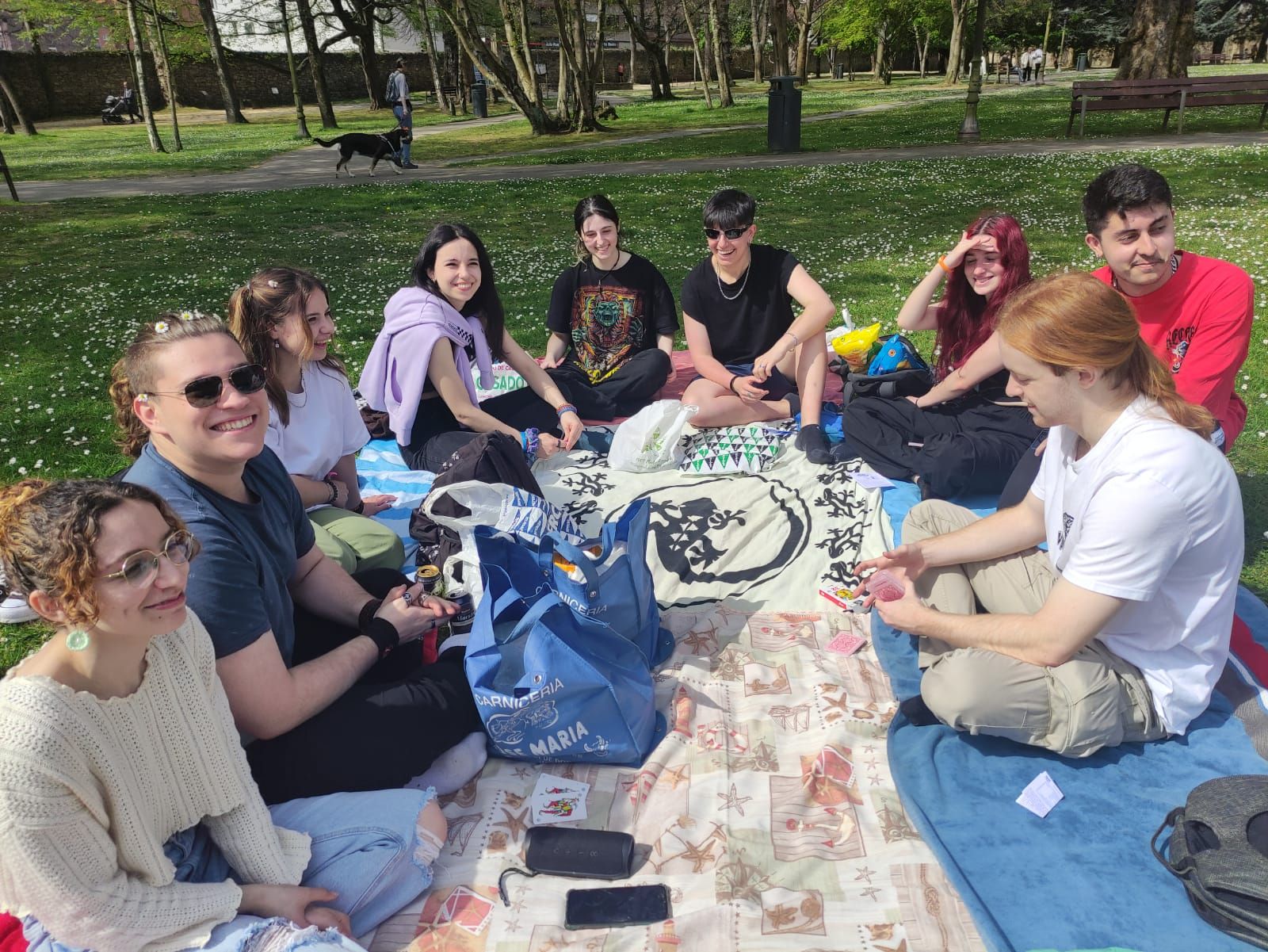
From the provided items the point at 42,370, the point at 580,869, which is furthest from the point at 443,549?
the point at 42,370

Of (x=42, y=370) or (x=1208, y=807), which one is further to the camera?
(x=42, y=370)

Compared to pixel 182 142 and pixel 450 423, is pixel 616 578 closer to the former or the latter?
pixel 450 423

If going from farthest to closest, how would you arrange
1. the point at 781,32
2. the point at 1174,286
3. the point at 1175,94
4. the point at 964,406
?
the point at 781,32, the point at 1175,94, the point at 964,406, the point at 1174,286

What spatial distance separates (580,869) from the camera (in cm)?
255

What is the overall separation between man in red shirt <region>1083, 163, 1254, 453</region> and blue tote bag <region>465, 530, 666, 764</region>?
2.79 m

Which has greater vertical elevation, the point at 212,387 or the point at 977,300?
the point at 212,387

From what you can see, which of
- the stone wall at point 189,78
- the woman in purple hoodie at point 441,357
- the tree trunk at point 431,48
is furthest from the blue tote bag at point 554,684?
the stone wall at point 189,78

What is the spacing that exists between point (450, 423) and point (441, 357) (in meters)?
0.45

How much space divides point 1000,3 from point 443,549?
46.7 metres

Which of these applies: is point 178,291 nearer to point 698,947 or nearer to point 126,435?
point 126,435

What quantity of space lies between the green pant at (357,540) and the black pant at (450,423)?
66cm

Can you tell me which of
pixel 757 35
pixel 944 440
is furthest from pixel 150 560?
pixel 757 35

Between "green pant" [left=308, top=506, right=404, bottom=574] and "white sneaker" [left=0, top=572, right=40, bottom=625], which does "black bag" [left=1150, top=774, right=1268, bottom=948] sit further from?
"white sneaker" [left=0, top=572, right=40, bottom=625]

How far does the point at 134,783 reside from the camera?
2.04 meters
